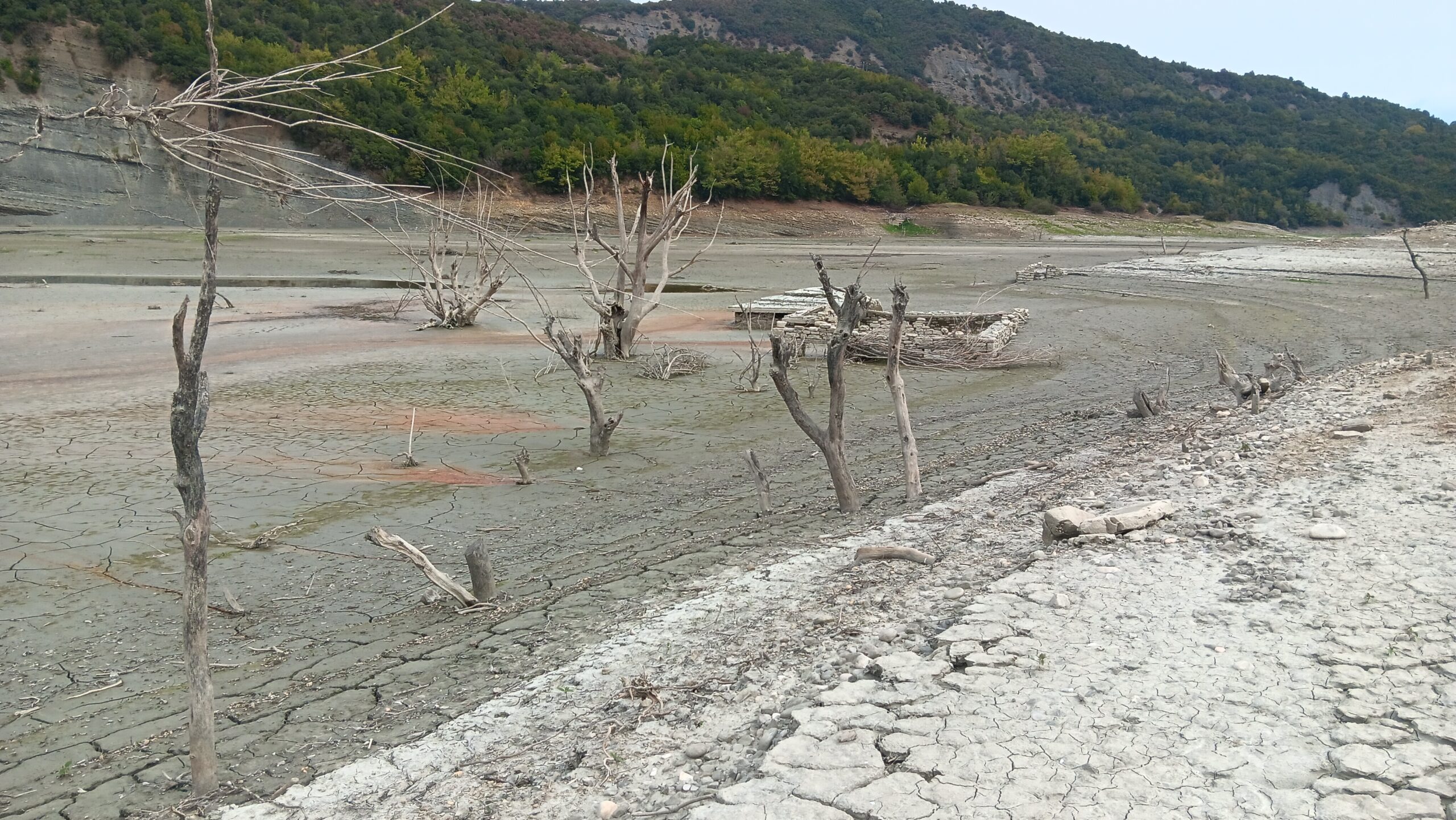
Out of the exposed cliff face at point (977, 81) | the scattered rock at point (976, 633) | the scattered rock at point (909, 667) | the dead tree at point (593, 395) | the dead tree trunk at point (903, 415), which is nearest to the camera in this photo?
the scattered rock at point (909, 667)

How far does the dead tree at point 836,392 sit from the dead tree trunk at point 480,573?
2069 mm

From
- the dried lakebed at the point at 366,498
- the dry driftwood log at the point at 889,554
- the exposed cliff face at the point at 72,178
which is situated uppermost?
the exposed cliff face at the point at 72,178

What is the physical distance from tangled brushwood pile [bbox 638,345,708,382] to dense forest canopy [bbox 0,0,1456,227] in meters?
8.42

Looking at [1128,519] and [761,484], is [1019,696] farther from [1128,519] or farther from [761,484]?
[761,484]

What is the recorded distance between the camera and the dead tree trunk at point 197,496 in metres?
3.09

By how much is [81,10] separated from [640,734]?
154 feet

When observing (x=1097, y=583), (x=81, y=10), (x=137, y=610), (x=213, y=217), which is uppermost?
(x=81, y=10)

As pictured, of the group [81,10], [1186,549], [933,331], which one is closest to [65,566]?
[1186,549]

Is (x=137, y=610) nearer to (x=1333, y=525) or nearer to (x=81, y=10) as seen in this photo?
(x=1333, y=525)

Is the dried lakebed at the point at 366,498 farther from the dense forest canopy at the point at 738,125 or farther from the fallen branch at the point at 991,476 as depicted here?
the dense forest canopy at the point at 738,125

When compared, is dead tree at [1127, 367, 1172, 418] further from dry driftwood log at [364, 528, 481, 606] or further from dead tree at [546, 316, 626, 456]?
dry driftwood log at [364, 528, 481, 606]

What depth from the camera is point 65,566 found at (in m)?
5.77

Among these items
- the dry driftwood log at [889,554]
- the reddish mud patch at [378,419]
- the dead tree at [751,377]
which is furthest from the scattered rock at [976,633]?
the dead tree at [751,377]

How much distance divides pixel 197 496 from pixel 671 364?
913 centimetres
